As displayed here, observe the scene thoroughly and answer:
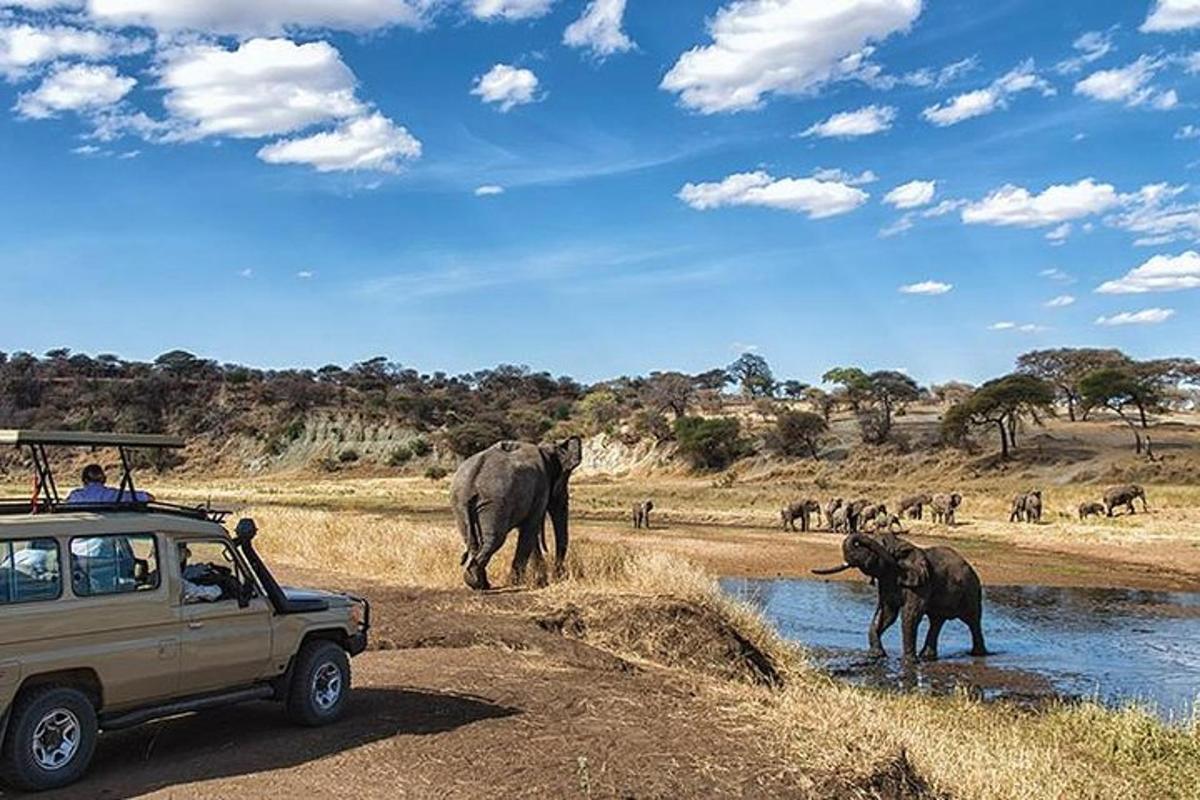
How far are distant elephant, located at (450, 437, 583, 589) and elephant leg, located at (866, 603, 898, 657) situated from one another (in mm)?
5211

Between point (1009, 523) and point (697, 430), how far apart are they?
3317 centimetres

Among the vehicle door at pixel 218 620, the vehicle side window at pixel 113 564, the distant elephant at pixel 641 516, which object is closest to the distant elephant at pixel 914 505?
the distant elephant at pixel 641 516

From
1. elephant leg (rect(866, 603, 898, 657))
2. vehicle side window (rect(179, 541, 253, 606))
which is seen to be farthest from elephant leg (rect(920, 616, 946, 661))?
vehicle side window (rect(179, 541, 253, 606))

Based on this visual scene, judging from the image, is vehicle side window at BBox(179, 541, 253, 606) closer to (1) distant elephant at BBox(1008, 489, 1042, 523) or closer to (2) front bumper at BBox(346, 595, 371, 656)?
(2) front bumper at BBox(346, 595, 371, 656)

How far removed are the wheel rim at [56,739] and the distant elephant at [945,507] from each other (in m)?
38.8

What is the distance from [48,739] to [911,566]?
14521 millimetres

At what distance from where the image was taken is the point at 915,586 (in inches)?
770

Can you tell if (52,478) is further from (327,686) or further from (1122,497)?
(1122,497)

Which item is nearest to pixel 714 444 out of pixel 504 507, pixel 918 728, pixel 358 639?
pixel 504 507

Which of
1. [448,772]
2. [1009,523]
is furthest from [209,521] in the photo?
[1009,523]

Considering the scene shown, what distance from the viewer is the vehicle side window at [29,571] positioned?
8.05 metres

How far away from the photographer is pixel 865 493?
58.2m

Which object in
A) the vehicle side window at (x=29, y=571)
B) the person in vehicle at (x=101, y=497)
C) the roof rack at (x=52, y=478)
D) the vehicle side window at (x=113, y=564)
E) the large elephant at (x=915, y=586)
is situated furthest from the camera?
the large elephant at (x=915, y=586)

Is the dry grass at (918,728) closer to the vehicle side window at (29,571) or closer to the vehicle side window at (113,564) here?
the vehicle side window at (113,564)
